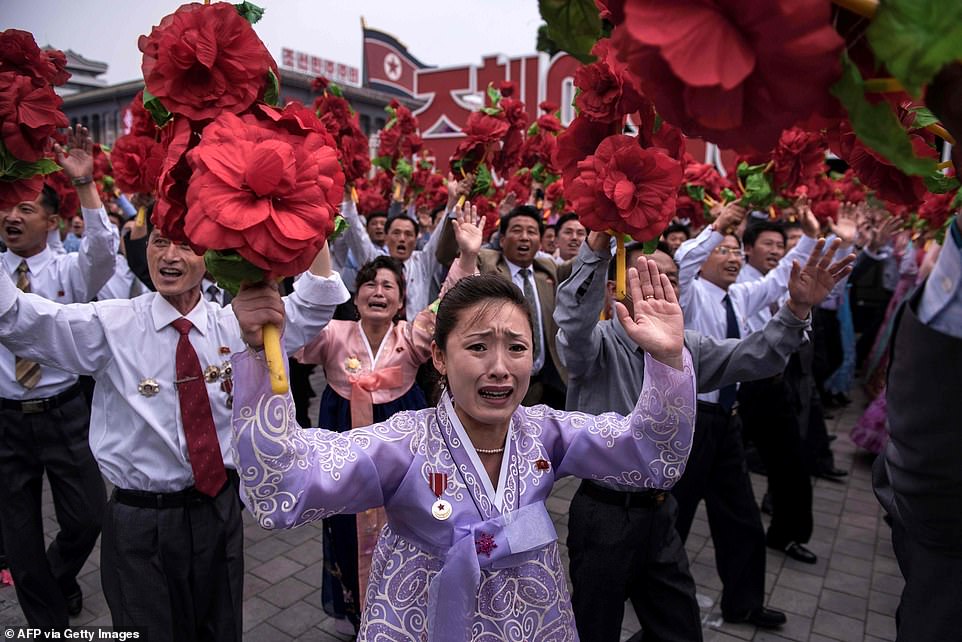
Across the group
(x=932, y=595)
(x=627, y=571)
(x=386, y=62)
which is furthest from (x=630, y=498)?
(x=386, y=62)

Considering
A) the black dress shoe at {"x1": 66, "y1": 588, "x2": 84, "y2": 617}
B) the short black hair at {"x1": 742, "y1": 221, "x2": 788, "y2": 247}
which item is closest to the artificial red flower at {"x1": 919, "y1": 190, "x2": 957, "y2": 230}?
the short black hair at {"x1": 742, "y1": 221, "x2": 788, "y2": 247}

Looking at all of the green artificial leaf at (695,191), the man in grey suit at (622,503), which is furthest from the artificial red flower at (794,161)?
the man in grey suit at (622,503)

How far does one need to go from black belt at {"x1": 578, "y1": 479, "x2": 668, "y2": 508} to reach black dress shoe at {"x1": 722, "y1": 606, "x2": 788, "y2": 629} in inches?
53.8

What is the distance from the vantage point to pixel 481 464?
1.69 m

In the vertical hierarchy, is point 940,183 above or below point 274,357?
above

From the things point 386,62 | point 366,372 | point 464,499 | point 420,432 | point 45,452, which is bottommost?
point 45,452

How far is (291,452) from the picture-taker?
139 centimetres

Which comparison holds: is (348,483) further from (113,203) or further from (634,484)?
(113,203)

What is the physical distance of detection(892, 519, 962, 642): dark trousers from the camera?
1.26 m

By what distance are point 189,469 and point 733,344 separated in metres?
2.14

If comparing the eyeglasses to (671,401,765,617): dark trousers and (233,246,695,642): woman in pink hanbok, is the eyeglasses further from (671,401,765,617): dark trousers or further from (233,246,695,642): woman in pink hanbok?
(233,246,695,642): woman in pink hanbok

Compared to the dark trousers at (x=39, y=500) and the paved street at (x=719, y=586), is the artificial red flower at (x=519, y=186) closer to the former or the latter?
the paved street at (x=719, y=586)

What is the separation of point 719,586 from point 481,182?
3005 millimetres

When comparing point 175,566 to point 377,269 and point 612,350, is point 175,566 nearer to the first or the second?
point 377,269
